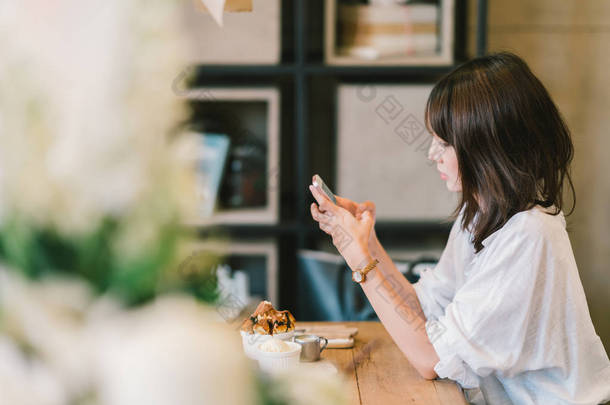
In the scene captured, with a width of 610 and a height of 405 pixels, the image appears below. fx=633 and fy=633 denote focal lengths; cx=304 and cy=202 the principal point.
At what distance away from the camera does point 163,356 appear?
0.21 metres

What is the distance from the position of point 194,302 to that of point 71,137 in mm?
73

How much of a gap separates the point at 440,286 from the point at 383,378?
1.18 feet

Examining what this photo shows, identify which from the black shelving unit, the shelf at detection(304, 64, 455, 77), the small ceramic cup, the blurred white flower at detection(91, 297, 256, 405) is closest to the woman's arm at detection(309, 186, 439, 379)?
the small ceramic cup

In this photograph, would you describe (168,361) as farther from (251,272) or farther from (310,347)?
(251,272)

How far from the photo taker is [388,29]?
234cm

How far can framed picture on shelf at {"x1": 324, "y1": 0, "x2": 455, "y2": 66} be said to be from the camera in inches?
91.0

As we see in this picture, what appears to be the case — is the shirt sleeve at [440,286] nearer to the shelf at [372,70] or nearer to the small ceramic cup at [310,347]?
the small ceramic cup at [310,347]

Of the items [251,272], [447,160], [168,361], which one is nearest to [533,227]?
[447,160]

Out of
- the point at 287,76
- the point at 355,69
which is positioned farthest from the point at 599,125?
the point at 287,76

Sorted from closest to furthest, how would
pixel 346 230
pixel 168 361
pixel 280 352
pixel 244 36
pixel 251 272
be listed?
pixel 168 361 → pixel 280 352 → pixel 346 230 → pixel 244 36 → pixel 251 272

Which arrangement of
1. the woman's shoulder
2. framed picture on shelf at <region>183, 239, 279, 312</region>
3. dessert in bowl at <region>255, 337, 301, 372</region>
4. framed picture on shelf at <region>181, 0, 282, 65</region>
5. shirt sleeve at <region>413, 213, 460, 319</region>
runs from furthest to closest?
framed picture on shelf at <region>183, 239, 279, 312</region>, framed picture on shelf at <region>181, 0, 282, 65</region>, shirt sleeve at <region>413, 213, 460, 319</region>, the woman's shoulder, dessert in bowl at <region>255, 337, 301, 372</region>

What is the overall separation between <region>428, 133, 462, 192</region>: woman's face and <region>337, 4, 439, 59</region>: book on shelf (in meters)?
1.03

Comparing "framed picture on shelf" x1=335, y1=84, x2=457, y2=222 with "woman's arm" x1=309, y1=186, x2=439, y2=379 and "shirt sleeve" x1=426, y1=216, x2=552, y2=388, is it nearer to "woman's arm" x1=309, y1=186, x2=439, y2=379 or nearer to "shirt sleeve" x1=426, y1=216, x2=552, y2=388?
"woman's arm" x1=309, y1=186, x2=439, y2=379

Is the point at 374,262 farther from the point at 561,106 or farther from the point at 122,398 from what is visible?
the point at 561,106
